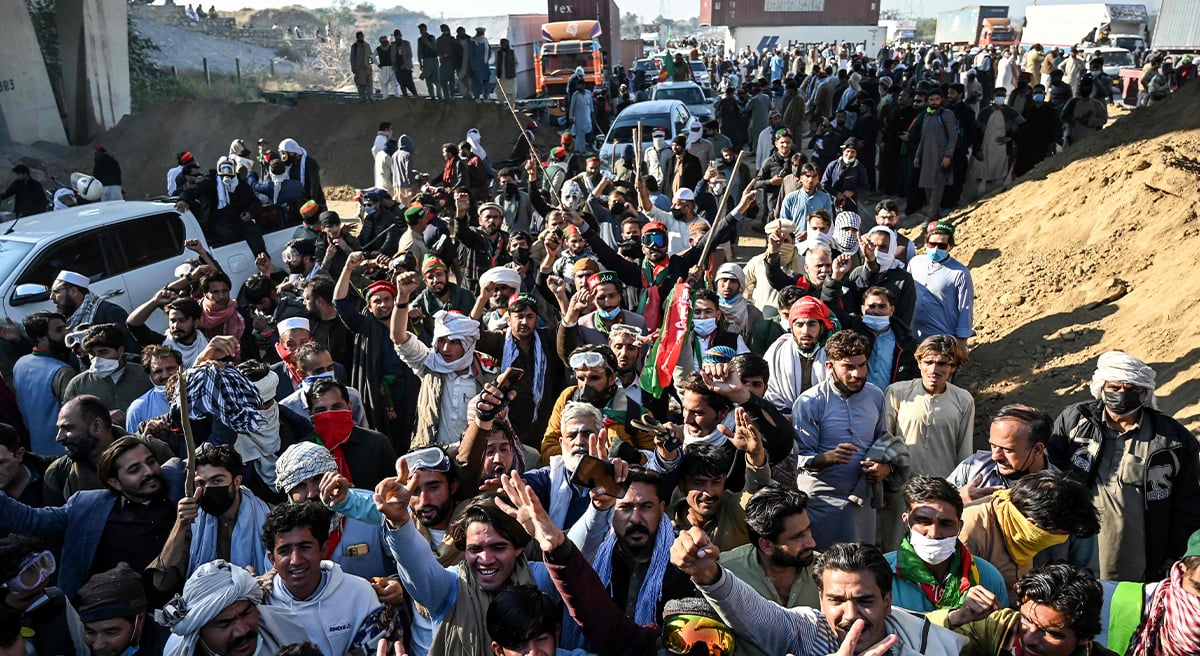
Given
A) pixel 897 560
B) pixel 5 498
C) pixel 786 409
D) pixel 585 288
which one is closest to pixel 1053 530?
pixel 897 560

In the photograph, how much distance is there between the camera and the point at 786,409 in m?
5.49

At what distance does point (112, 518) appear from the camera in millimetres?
4184

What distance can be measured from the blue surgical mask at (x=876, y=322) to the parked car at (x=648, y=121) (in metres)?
9.98

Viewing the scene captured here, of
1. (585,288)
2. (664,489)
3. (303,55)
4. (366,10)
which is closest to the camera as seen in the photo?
(664,489)

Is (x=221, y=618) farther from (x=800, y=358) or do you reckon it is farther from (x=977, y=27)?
(x=977, y=27)

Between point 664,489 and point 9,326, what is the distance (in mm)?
5118

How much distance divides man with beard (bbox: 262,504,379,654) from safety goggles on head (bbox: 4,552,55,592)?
843mm

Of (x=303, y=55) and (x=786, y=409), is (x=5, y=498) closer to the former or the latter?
(x=786, y=409)

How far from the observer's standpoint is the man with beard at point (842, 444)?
4785 mm

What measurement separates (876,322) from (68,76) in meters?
23.2

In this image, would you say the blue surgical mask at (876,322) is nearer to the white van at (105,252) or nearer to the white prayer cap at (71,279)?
the white prayer cap at (71,279)

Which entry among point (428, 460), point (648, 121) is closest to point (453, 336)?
point (428, 460)

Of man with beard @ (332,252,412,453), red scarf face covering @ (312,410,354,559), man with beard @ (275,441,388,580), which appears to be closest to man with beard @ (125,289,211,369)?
man with beard @ (332,252,412,453)

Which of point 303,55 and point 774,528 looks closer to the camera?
point 774,528
